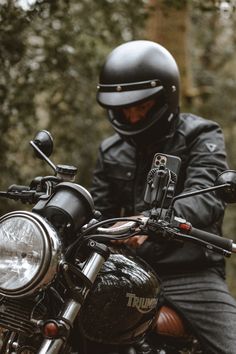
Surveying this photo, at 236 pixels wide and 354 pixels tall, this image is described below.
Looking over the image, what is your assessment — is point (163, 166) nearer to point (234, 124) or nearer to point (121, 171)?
point (121, 171)

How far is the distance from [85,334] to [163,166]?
718mm

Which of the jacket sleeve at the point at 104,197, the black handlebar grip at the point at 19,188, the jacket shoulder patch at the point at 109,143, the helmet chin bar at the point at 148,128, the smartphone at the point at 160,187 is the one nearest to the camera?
the smartphone at the point at 160,187

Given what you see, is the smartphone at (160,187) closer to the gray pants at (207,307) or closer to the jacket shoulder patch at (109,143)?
the gray pants at (207,307)

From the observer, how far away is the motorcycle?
2.07 m

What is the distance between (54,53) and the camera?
6.54m

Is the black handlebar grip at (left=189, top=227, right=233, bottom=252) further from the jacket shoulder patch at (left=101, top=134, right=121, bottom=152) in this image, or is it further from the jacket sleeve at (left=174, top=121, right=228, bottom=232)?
the jacket shoulder patch at (left=101, top=134, right=121, bottom=152)

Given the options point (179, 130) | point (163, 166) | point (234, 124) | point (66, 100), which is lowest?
point (234, 124)

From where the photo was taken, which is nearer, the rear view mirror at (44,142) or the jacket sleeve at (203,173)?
the rear view mirror at (44,142)

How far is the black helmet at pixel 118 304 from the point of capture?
8.01 ft

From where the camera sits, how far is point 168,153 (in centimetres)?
379

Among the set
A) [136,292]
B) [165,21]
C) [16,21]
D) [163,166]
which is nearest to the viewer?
[163,166]

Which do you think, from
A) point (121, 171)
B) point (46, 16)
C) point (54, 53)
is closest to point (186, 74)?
point (54, 53)

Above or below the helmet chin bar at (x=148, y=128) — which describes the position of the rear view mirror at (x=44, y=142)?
above

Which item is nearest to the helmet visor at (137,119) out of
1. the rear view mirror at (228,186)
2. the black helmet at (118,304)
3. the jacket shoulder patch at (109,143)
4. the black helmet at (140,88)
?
the black helmet at (140,88)
